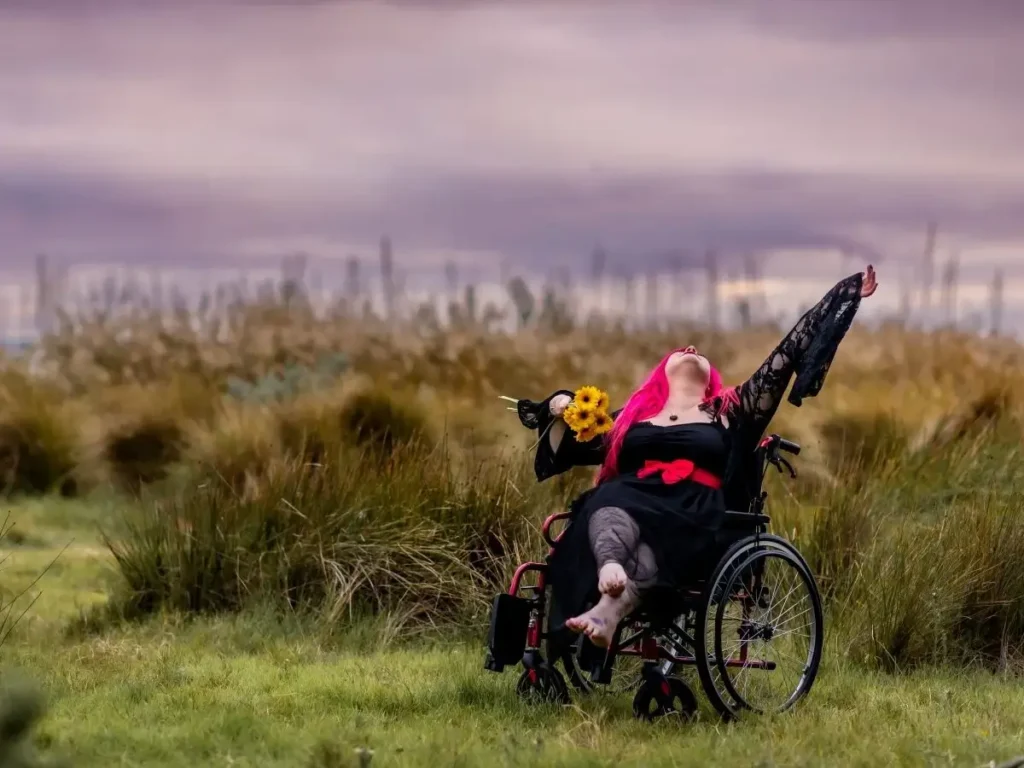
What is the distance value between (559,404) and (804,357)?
102cm

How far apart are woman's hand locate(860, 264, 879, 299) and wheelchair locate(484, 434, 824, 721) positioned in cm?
68

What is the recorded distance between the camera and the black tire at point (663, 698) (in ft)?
18.1

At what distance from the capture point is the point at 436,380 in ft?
52.9

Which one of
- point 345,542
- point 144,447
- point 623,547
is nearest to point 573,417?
Answer: point 623,547

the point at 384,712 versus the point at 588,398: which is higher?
the point at 588,398

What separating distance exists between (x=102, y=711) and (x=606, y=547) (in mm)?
2068

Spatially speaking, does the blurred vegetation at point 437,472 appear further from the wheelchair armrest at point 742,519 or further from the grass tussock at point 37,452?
the wheelchair armrest at point 742,519

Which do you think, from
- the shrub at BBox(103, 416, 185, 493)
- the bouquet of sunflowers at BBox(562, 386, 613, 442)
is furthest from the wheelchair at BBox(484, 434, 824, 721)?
the shrub at BBox(103, 416, 185, 493)

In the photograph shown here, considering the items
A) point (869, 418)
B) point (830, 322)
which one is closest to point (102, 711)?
point (830, 322)

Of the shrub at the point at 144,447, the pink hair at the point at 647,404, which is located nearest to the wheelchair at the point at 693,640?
the pink hair at the point at 647,404

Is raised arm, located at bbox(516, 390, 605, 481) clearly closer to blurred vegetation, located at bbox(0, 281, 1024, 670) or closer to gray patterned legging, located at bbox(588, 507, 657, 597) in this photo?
gray patterned legging, located at bbox(588, 507, 657, 597)

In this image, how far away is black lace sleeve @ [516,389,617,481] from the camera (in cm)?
620

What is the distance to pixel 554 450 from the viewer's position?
6.23 meters

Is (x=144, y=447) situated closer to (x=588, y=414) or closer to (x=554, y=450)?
(x=554, y=450)
